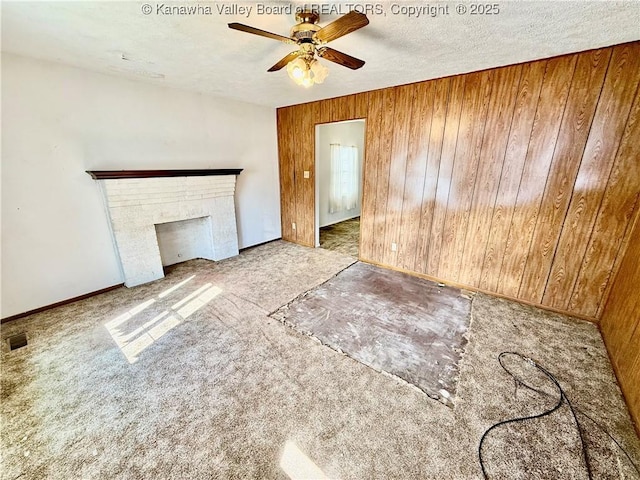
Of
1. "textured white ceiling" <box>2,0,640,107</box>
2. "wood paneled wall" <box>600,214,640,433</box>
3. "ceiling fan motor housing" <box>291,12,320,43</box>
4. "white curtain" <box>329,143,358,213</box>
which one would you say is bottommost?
"wood paneled wall" <box>600,214,640,433</box>

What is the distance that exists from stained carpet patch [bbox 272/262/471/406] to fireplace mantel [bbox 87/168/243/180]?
212 centimetres

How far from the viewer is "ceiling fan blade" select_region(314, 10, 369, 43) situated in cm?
128

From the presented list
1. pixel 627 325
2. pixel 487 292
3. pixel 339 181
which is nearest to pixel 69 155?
pixel 339 181

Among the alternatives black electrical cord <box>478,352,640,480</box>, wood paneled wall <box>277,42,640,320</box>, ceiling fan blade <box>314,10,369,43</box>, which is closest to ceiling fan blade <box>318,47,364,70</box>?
ceiling fan blade <box>314,10,369,43</box>

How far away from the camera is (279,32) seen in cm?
186

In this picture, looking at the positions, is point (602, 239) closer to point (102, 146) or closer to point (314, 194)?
point (314, 194)

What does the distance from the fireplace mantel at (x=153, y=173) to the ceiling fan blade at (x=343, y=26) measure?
2434 millimetres

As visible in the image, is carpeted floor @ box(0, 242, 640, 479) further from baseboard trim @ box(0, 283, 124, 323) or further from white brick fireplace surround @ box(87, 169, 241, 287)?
white brick fireplace surround @ box(87, 169, 241, 287)

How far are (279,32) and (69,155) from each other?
242 cm

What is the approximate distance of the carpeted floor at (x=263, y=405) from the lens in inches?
51.6

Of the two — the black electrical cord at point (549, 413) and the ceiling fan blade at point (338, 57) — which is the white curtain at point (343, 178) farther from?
the black electrical cord at point (549, 413)

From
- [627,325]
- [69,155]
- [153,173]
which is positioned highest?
[69,155]

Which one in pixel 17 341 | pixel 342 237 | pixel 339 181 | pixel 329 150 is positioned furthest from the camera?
pixel 339 181

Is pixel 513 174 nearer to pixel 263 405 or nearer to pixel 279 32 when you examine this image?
pixel 279 32
